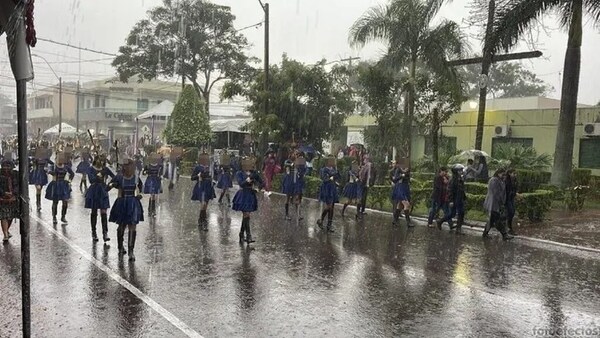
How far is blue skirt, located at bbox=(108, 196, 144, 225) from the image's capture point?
31.8ft

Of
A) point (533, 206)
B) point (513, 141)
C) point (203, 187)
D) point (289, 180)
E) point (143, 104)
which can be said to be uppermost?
point (143, 104)

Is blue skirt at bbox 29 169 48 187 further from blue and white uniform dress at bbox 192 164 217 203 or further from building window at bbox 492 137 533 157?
building window at bbox 492 137 533 157

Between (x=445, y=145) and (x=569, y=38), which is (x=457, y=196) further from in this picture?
(x=445, y=145)

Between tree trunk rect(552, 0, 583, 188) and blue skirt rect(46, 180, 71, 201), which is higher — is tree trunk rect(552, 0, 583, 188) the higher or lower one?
the higher one

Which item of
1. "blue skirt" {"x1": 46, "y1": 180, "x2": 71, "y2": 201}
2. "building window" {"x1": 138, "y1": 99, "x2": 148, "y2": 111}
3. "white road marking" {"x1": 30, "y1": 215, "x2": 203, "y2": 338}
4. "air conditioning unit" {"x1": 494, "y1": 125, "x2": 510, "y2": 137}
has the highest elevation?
"building window" {"x1": 138, "y1": 99, "x2": 148, "y2": 111}

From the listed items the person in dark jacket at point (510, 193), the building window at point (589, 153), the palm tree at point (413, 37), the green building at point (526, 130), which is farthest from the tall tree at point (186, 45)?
the person in dark jacket at point (510, 193)

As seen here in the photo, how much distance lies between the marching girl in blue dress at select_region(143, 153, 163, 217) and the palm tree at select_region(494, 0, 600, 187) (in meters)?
10.9

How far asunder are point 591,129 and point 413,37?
8.91 m

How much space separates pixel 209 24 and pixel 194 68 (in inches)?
120

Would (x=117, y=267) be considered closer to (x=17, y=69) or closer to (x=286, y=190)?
(x=17, y=69)

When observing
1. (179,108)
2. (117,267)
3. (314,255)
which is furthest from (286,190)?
(179,108)

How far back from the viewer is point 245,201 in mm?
11125

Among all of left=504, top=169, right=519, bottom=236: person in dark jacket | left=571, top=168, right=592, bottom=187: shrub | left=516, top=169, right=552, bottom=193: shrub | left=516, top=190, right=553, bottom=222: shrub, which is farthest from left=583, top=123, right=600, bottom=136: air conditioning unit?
left=504, top=169, right=519, bottom=236: person in dark jacket

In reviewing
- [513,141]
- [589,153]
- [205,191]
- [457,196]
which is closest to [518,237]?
[457,196]
